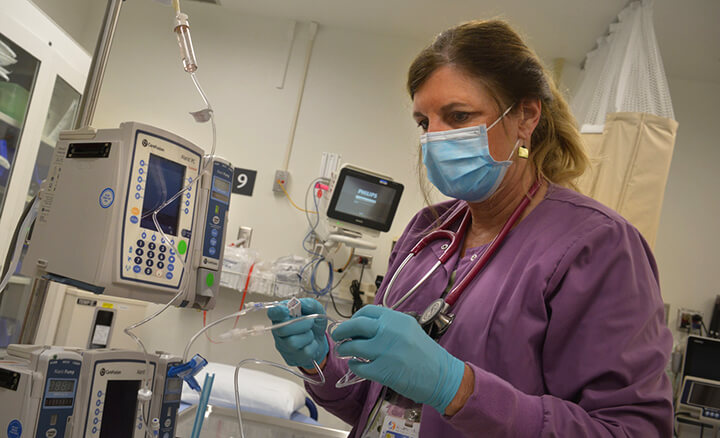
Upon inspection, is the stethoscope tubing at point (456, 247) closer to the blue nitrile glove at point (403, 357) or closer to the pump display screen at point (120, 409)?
the blue nitrile glove at point (403, 357)

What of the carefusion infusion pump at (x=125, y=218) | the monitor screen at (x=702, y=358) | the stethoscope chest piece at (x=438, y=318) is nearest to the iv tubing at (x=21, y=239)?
the carefusion infusion pump at (x=125, y=218)

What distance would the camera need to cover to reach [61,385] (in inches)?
39.4

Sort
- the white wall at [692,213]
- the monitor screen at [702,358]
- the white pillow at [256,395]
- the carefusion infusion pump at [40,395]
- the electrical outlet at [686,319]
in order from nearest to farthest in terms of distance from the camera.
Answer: the carefusion infusion pump at [40,395]
the white pillow at [256,395]
the monitor screen at [702,358]
the electrical outlet at [686,319]
the white wall at [692,213]

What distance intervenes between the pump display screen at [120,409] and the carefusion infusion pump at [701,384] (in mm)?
3018

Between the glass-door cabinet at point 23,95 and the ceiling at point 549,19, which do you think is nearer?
the glass-door cabinet at point 23,95

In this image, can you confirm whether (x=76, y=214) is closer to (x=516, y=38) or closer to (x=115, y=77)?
(x=516, y=38)

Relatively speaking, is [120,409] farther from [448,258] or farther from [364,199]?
[364,199]

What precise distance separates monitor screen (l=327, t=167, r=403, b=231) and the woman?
1.70 metres

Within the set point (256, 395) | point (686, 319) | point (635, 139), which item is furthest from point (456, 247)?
point (686, 319)

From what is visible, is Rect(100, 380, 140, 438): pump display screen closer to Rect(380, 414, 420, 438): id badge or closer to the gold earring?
Rect(380, 414, 420, 438): id badge

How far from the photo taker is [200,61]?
3850 millimetres

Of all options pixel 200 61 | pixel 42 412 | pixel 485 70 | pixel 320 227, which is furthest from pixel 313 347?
pixel 200 61

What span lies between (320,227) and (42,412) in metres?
2.67

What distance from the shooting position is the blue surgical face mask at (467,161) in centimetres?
120
